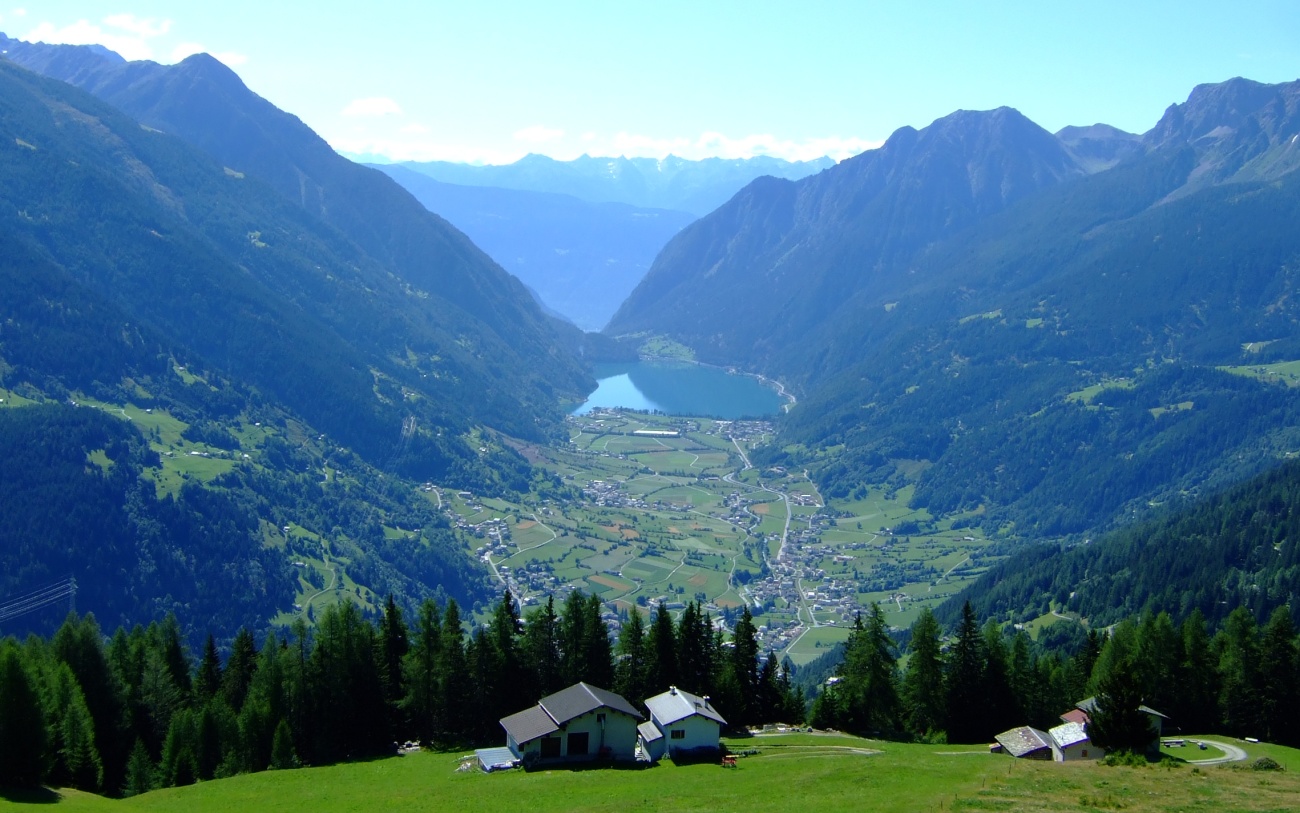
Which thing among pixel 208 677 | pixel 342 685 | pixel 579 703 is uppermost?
pixel 208 677

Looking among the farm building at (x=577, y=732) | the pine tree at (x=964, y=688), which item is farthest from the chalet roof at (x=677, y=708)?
the pine tree at (x=964, y=688)

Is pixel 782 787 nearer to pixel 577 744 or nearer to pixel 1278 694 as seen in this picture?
pixel 577 744

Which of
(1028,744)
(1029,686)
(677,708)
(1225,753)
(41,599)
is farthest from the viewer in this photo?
(41,599)

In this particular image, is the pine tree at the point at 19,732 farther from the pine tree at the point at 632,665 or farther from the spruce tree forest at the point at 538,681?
the pine tree at the point at 632,665

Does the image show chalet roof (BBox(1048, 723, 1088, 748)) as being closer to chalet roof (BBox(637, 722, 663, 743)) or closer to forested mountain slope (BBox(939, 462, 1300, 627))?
chalet roof (BBox(637, 722, 663, 743))

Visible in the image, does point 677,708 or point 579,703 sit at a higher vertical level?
point 579,703

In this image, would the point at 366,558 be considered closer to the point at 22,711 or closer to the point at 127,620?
the point at 127,620

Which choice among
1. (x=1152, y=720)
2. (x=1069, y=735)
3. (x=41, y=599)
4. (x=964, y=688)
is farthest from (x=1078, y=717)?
(x=41, y=599)

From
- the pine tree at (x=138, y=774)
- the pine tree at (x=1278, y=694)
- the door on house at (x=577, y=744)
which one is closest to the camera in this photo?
the pine tree at (x=138, y=774)
